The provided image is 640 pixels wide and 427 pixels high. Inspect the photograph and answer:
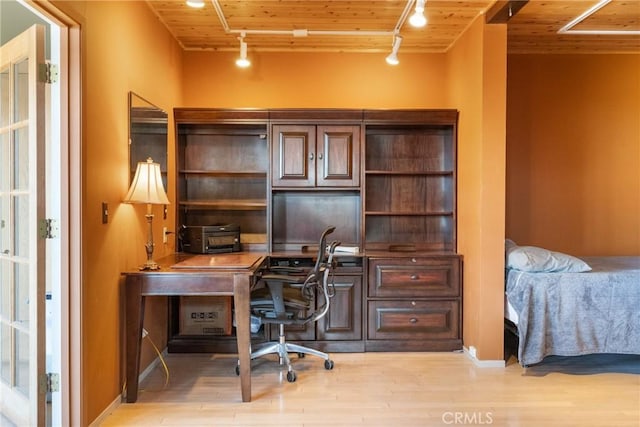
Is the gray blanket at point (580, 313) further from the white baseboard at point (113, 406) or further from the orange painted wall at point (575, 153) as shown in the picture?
the white baseboard at point (113, 406)

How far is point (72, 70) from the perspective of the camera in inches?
84.7

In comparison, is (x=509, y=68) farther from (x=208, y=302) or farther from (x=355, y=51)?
(x=208, y=302)

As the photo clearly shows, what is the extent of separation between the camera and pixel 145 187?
2.61 m

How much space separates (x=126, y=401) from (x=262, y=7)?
293 cm

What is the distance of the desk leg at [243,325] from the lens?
261 centimetres

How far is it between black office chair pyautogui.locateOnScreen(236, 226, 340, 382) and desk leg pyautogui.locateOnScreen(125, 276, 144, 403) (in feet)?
2.56

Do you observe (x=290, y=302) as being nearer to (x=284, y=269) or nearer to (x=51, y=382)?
(x=284, y=269)

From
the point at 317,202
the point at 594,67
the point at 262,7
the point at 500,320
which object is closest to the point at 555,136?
the point at 594,67

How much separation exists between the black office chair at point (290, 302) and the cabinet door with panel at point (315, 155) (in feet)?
2.59

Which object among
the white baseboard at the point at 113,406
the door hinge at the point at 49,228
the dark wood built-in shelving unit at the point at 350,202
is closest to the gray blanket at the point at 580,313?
the dark wood built-in shelving unit at the point at 350,202

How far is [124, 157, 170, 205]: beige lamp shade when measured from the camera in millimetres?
2576

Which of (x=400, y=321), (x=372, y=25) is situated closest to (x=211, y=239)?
(x=400, y=321)

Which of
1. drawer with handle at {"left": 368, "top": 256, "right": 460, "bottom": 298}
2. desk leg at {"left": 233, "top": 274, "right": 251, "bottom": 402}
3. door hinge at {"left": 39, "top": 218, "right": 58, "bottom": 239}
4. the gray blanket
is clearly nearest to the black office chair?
desk leg at {"left": 233, "top": 274, "right": 251, "bottom": 402}

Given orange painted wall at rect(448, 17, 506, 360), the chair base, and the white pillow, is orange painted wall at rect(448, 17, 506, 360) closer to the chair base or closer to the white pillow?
the white pillow
